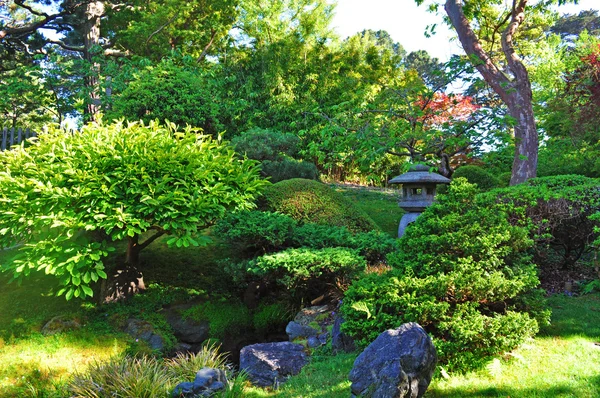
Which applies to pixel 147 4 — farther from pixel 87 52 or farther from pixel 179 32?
pixel 87 52

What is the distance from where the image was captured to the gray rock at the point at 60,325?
5297 millimetres

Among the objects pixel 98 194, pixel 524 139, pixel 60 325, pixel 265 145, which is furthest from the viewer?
pixel 265 145

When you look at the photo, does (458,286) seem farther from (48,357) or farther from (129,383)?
(48,357)

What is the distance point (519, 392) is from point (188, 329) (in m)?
4.10

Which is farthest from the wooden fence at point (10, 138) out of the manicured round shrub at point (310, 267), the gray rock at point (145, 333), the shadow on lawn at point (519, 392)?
the shadow on lawn at point (519, 392)

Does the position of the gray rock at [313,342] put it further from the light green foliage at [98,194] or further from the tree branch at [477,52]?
the tree branch at [477,52]

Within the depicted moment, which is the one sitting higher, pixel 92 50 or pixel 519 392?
pixel 92 50

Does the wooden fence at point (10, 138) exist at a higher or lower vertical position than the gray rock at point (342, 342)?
higher

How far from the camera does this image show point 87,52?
48.3 ft

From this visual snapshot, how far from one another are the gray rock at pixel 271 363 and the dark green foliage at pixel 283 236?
1.48m

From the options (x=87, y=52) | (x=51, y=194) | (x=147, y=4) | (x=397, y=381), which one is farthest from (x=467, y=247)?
(x=147, y=4)

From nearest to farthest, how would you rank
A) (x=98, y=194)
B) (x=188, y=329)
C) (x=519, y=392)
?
(x=519, y=392) < (x=98, y=194) < (x=188, y=329)

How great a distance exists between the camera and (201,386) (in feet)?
11.4

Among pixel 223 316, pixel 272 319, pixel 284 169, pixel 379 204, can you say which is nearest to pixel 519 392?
pixel 272 319
